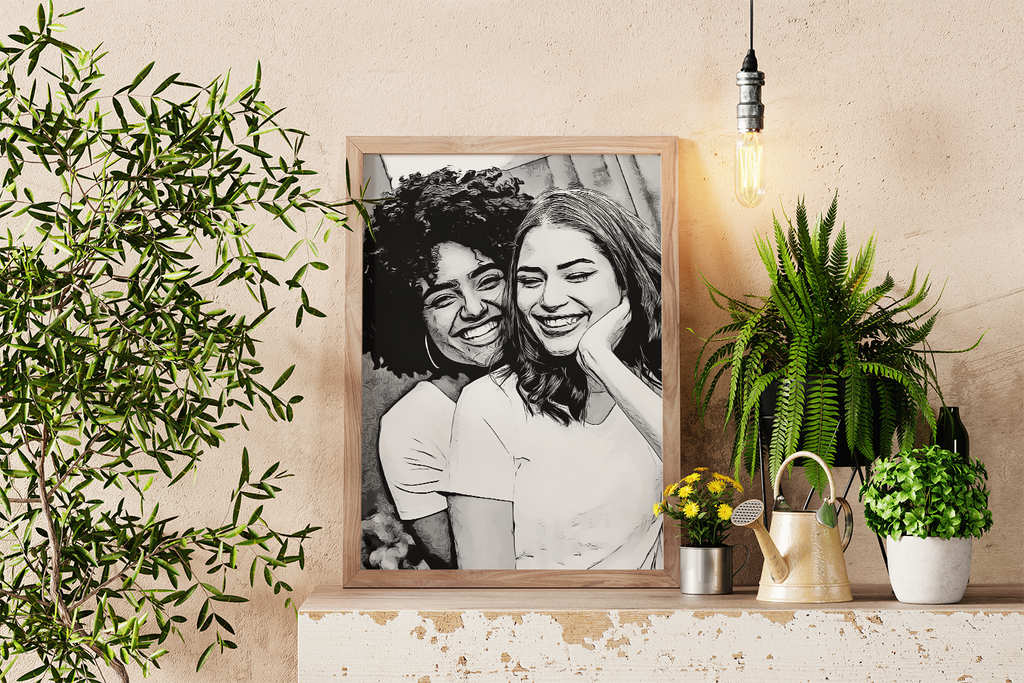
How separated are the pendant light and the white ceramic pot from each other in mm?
816

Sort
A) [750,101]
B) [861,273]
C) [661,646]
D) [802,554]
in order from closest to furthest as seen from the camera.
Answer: [661,646] < [802,554] < [861,273] < [750,101]

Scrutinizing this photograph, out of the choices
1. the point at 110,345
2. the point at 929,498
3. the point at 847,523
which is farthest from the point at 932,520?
the point at 110,345

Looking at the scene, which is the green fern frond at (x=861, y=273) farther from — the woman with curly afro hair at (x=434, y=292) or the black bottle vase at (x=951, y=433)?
the woman with curly afro hair at (x=434, y=292)

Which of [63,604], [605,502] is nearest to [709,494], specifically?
[605,502]

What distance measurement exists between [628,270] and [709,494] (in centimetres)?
Result: 54

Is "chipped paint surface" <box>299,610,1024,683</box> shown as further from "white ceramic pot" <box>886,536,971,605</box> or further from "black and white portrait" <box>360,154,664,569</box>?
"black and white portrait" <box>360,154,664,569</box>

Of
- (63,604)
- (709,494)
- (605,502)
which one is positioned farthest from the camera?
(605,502)

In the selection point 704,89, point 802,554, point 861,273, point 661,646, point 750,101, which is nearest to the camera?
point 661,646

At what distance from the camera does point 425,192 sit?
1.88 meters

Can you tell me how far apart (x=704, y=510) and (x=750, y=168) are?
0.79 m

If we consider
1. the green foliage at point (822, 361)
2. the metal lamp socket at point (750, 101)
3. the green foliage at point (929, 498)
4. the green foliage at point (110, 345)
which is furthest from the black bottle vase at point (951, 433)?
the green foliage at point (110, 345)

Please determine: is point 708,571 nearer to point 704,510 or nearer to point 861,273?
point 704,510

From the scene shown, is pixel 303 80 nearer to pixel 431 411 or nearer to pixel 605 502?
pixel 431 411

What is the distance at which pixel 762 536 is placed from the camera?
159 centimetres
